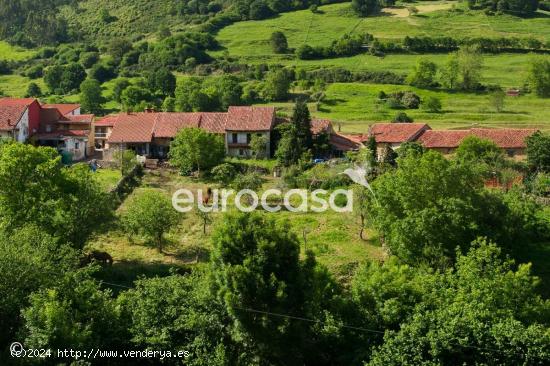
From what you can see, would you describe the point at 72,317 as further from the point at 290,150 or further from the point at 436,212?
the point at 290,150

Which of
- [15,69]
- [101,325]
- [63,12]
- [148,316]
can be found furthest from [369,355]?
[63,12]

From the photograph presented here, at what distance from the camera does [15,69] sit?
105m

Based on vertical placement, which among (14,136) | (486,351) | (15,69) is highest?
(486,351)

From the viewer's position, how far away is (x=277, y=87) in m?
78.2

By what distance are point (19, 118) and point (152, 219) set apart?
2978 centimetres

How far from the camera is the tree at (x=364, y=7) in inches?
4710

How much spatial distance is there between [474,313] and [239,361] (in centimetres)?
777

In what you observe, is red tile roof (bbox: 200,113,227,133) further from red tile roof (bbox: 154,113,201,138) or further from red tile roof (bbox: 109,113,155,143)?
red tile roof (bbox: 109,113,155,143)

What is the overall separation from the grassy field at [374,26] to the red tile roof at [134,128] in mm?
45989

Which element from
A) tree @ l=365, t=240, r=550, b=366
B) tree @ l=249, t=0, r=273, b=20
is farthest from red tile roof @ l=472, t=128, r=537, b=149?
tree @ l=249, t=0, r=273, b=20

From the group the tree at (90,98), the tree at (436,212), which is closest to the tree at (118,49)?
the tree at (90,98)

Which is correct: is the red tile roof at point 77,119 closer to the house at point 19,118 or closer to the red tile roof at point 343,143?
the house at point 19,118

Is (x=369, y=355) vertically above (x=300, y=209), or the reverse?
(x=369, y=355)

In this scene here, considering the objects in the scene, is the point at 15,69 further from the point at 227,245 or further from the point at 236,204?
the point at 227,245
